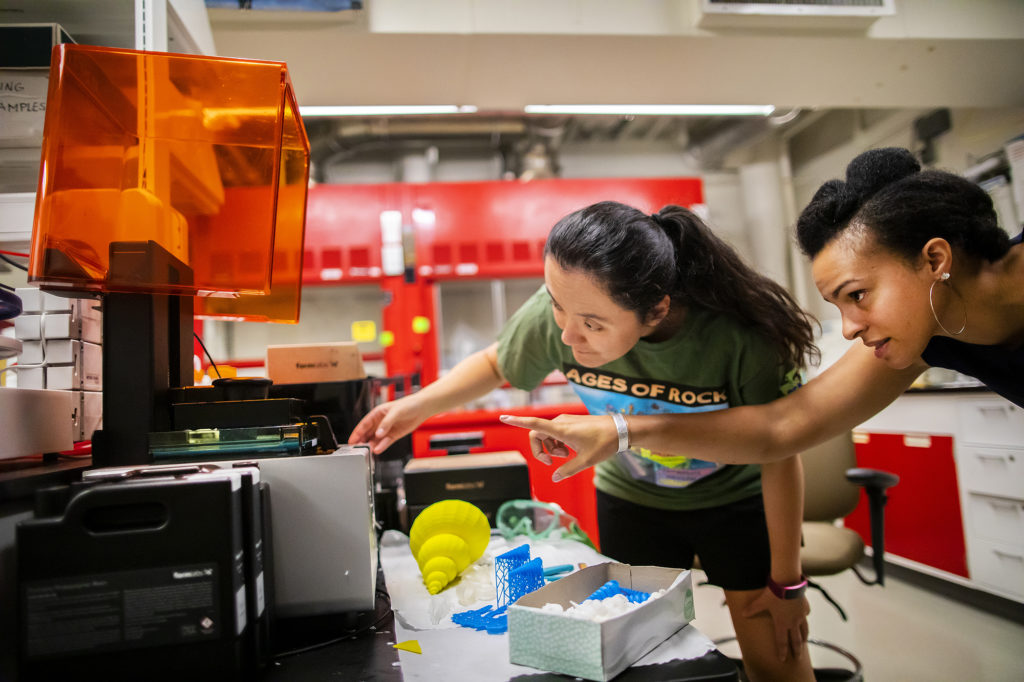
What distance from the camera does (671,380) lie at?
3.92 ft

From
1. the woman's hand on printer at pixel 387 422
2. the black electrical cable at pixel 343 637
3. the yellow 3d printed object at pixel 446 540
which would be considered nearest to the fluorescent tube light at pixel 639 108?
the woman's hand on printer at pixel 387 422

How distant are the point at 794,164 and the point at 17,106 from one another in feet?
16.7

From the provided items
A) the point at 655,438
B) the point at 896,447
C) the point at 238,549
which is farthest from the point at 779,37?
the point at 238,549

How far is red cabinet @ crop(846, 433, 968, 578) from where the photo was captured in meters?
2.60

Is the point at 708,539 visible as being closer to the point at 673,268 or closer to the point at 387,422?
the point at 673,268

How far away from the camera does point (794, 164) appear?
16.2ft

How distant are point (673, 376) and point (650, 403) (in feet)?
0.25

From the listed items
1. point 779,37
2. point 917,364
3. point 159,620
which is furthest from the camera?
point 779,37

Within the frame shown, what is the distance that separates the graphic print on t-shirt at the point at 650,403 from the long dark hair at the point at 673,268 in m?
0.17

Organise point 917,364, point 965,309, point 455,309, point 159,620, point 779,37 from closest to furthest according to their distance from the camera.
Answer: point 159,620, point 965,309, point 917,364, point 779,37, point 455,309

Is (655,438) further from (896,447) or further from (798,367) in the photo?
(896,447)

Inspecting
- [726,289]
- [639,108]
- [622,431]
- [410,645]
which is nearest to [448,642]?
[410,645]

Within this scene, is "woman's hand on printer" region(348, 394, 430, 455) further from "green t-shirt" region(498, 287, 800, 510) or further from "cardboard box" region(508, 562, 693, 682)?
"cardboard box" region(508, 562, 693, 682)

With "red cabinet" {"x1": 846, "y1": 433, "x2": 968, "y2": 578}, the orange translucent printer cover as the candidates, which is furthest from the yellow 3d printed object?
"red cabinet" {"x1": 846, "y1": 433, "x2": 968, "y2": 578}
